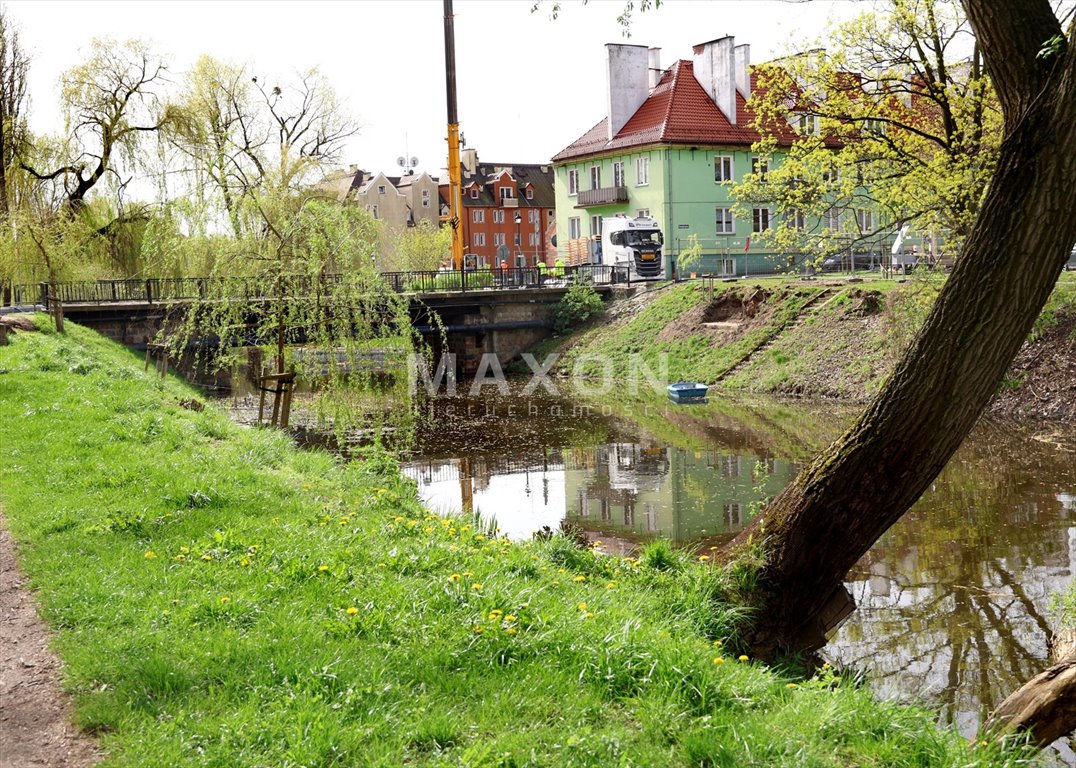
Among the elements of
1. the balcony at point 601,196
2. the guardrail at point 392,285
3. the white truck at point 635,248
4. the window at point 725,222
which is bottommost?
the guardrail at point 392,285

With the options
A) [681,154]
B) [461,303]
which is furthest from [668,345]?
[681,154]

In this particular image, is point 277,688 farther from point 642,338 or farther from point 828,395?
point 642,338

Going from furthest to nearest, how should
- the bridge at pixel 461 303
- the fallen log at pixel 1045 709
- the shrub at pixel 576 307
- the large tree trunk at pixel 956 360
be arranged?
1. the shrub at pixel 576 307
2. the bridge at pixel 461 303
3. the large tree trunk at pixel 956 360
4. the fallen log at pixel 1045 709

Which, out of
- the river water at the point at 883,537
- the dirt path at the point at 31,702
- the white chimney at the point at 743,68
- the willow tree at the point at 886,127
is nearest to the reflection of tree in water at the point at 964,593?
the river water at the point at 883,537

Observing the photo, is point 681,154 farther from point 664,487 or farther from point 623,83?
point 664,487

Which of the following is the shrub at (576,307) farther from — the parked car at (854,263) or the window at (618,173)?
the window at (618,173)

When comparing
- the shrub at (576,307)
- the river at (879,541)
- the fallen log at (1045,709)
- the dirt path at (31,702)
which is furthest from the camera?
the shrub at (576,307)

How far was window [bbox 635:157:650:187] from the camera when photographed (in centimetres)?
4929

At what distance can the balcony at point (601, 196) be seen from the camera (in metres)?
50.5

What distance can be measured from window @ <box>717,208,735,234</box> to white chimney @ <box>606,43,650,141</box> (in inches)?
271

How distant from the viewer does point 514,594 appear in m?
6.38

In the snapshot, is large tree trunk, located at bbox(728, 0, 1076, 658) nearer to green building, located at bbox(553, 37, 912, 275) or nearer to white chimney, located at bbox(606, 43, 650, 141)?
green building, located at bbox(553, 37, 912, 275)

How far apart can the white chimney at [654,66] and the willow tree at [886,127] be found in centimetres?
3065

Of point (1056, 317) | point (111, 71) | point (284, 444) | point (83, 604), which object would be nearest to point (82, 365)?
point (284, 444)
